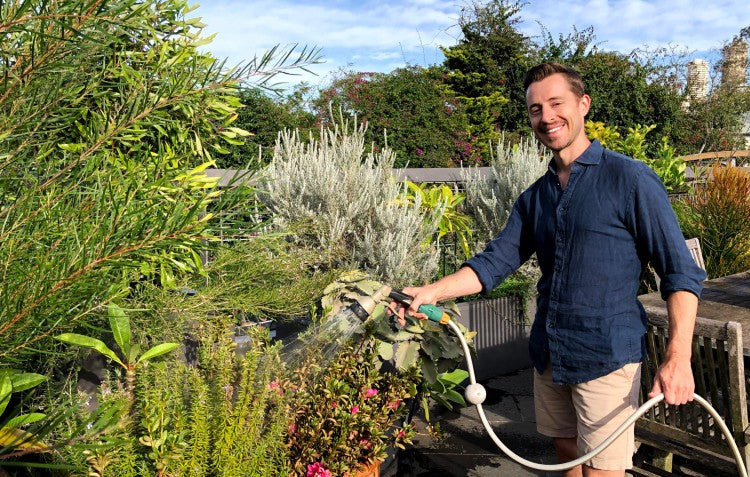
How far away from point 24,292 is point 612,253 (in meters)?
1.84

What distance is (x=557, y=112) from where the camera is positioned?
86.8 inches

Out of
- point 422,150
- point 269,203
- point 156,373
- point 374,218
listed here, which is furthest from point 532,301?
point 422,150

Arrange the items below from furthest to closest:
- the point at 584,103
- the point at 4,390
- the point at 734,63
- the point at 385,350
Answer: the point at 734,63 < the point at 385,350 < the point at 584,103 < the point at 4,390

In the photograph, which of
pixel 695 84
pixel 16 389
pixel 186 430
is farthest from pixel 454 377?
pixel 695 84

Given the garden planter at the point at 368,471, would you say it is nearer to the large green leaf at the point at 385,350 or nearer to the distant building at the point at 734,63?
the large green leaf at the point at 385,350

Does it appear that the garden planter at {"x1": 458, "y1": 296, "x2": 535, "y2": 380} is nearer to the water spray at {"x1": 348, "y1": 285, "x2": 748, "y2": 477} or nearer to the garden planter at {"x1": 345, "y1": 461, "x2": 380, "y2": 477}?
the garden planter at {"x1": 345, "y1": 461, "x2": 380, "y2": 477}

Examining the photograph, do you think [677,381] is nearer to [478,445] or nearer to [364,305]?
[364,305]

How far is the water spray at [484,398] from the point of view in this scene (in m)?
1.87

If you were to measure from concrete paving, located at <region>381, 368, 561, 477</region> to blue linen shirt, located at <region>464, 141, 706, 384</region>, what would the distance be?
1.53 metres

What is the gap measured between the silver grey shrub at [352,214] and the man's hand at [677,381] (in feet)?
8.04

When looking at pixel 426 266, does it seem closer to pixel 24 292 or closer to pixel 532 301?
pixel 532 301

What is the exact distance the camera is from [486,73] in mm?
16234

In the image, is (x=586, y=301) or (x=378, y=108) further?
(x=378, y=108)

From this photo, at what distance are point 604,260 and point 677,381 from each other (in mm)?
450
